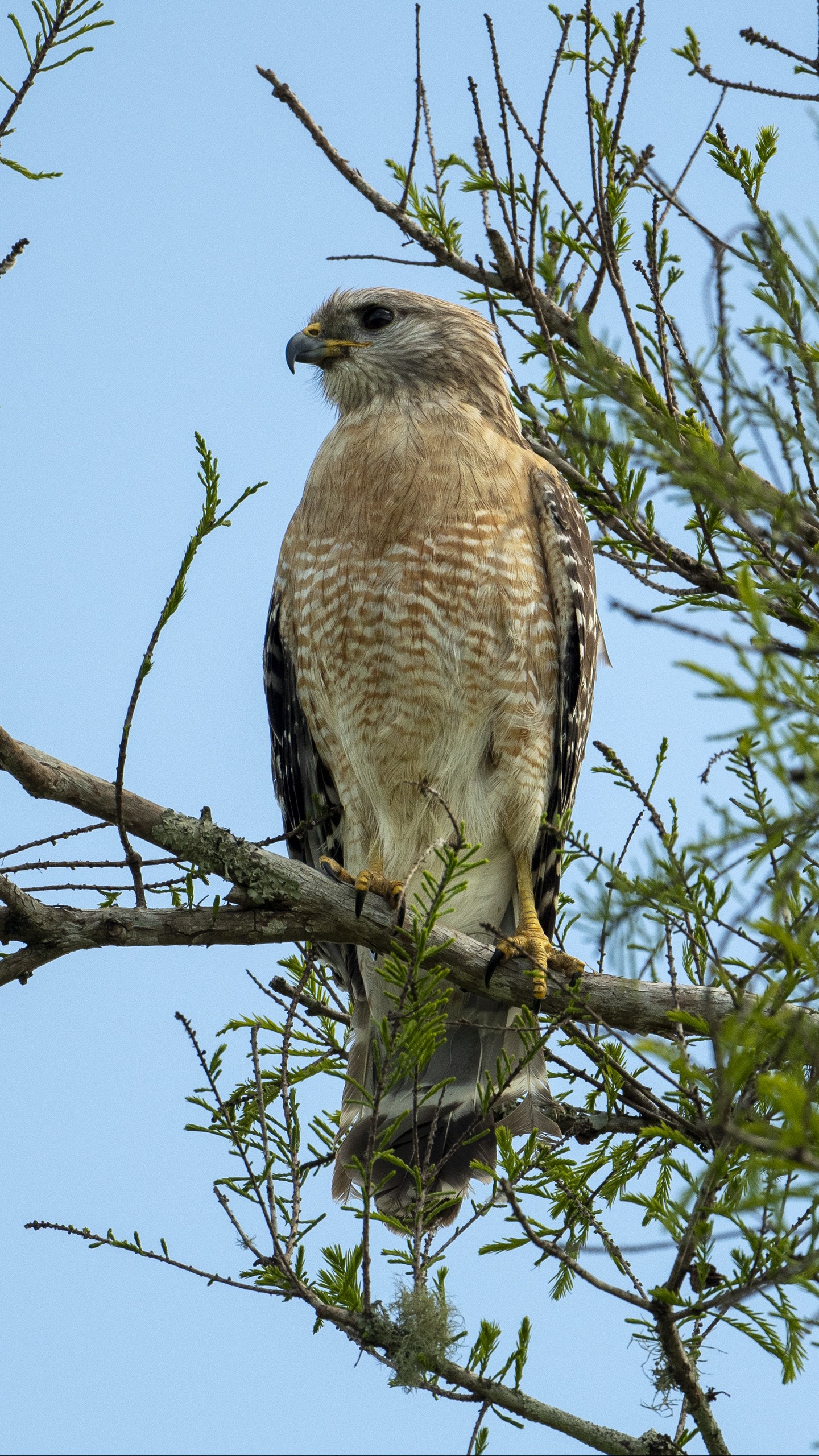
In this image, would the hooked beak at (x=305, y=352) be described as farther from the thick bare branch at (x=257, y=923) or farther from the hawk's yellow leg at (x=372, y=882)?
the thick bare branch at (x=257, y=923)

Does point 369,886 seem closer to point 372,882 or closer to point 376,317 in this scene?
point 372,882

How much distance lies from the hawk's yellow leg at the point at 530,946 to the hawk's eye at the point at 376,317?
7.63ft

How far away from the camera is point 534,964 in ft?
14.4

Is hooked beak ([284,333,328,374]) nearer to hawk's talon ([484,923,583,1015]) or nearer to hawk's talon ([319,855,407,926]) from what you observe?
hawk's talon ([319,855,407,926])

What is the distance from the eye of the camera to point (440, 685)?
4.75 metres

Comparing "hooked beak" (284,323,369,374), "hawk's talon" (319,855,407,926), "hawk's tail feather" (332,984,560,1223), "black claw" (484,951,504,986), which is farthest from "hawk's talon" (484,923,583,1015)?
"hooked beak" (284,323,369,374)

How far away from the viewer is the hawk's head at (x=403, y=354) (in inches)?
215

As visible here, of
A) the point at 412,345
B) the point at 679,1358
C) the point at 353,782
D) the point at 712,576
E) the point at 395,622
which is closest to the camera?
the point at 679,1358

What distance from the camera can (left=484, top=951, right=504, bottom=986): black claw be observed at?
433cm

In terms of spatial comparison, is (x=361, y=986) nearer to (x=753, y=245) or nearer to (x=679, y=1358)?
(x=679, y=1358)

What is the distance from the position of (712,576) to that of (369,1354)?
250 centimetres

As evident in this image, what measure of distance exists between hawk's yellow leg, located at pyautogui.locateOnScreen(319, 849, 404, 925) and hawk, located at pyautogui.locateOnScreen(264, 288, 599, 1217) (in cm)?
1

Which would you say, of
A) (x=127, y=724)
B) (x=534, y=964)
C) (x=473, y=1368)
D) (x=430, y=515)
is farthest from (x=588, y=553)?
(x=473, y=1368)

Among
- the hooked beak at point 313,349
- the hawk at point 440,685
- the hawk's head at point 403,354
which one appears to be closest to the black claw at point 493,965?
the hawk at point 440,685
